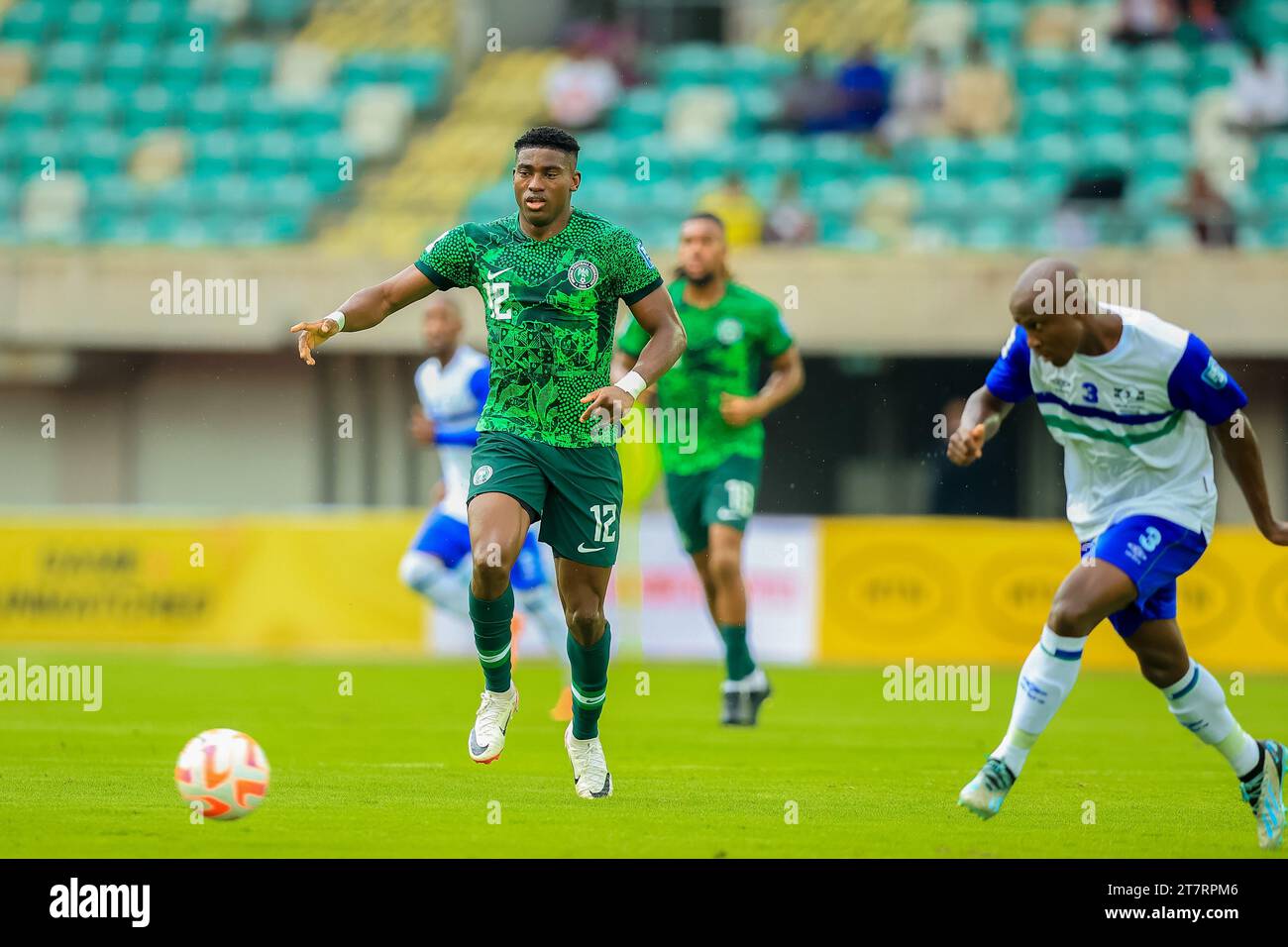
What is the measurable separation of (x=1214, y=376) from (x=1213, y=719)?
1.42 m

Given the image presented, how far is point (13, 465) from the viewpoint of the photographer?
74.0 feet

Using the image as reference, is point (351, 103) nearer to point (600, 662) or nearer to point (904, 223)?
point (904, 223)

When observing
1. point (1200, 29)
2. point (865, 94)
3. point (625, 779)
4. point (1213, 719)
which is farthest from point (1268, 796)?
point (1200, 29)

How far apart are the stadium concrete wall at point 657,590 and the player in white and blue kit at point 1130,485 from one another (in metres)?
9.79

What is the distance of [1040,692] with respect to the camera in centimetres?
754

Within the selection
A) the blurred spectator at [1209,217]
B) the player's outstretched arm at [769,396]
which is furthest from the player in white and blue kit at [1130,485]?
the blurred spectator at [1209,217]

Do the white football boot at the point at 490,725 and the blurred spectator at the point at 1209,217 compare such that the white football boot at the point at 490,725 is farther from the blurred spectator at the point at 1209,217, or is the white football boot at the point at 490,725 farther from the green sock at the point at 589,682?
the blurred spectator at the point at 1209,217

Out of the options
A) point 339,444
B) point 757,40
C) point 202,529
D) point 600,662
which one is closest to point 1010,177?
point 757,40

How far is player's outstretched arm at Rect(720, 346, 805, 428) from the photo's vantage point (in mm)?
11492

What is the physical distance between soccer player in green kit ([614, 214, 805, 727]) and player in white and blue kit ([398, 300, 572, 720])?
1257 mm

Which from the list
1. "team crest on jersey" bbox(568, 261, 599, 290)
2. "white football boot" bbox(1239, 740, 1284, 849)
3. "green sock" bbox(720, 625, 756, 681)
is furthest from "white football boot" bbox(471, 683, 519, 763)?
"green sock" bbox(720, 625, 756, 681)

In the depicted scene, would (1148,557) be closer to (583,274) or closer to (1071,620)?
(1071,620)

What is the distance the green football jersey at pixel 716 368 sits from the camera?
11.8 meters

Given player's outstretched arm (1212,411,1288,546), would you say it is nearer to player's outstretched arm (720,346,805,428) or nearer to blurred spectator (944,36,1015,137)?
player's outstretched arm (720,346,805,428)
